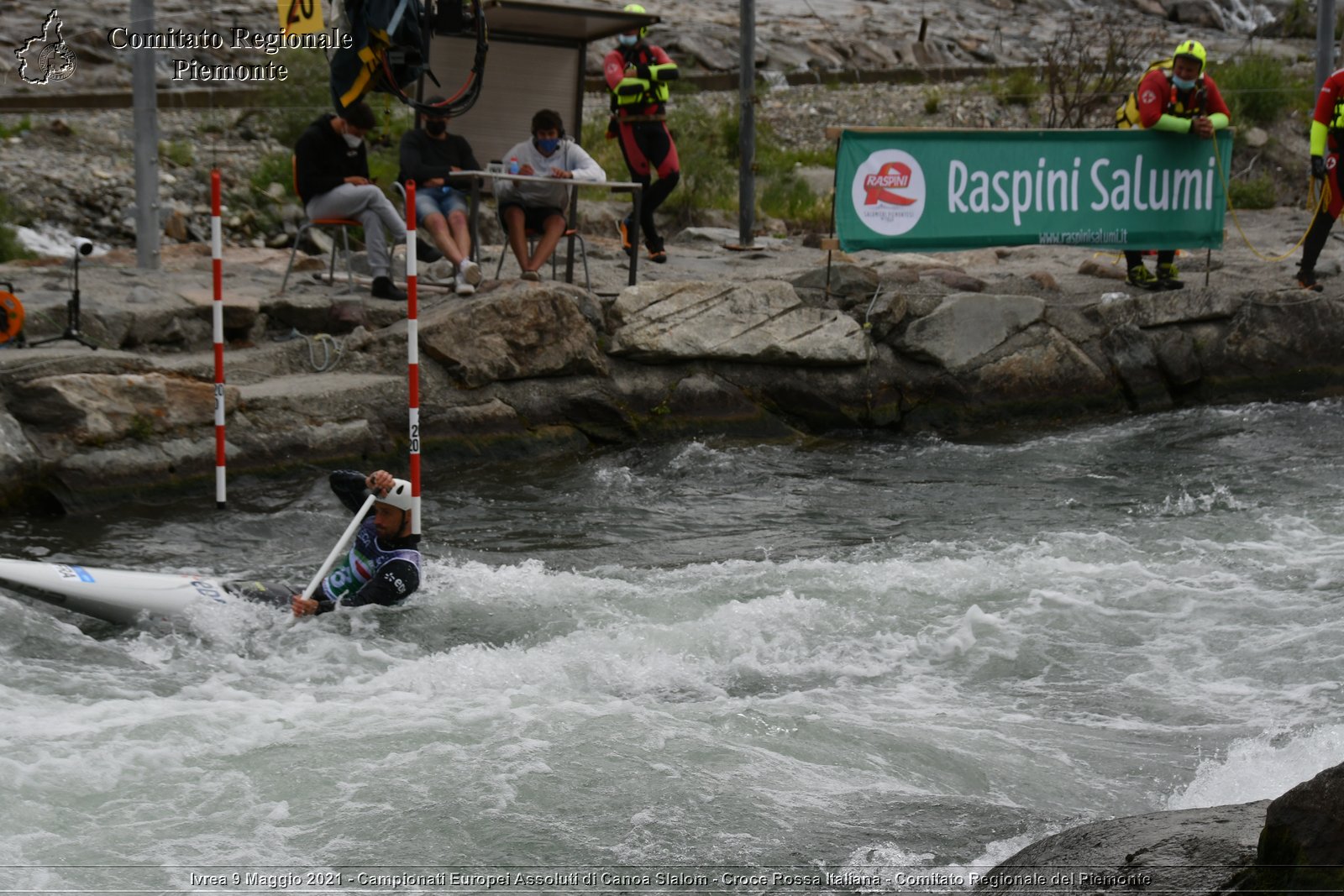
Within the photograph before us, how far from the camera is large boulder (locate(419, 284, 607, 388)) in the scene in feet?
33.1

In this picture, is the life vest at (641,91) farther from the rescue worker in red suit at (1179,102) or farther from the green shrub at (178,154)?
the green shrub at (178,154)

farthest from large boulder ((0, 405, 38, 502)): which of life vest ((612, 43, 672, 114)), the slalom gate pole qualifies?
life vest ((612, 43, 672, 114))

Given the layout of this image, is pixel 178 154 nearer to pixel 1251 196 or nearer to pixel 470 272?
pixel 470 272

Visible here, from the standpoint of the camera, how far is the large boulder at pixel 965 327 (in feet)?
36.7

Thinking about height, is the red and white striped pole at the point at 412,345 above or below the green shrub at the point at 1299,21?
below

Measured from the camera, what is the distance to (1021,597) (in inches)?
289

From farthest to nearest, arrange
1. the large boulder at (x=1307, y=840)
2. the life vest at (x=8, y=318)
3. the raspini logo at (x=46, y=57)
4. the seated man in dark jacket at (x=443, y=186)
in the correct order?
the raspini logo at (x=46, y=57), the seated man in dark jacket at (x=443, y=186), the life vest at (x=8, y=318), the large boulder at (x=1307, y=840)

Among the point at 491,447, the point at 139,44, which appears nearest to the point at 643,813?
the point at 491,447

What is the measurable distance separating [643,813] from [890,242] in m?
7.00

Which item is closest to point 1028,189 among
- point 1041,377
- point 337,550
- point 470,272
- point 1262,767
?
point 1041,377

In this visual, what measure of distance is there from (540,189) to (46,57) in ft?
42.8

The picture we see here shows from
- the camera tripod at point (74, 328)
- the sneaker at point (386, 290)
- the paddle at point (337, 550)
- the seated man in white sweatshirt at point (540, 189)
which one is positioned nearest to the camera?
the paddle at point (337, 550)

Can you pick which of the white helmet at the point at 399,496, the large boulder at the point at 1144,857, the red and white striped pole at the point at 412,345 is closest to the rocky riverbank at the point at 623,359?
the red and white striped pole at the point at 412,345

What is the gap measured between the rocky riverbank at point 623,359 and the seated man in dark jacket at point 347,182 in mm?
430
